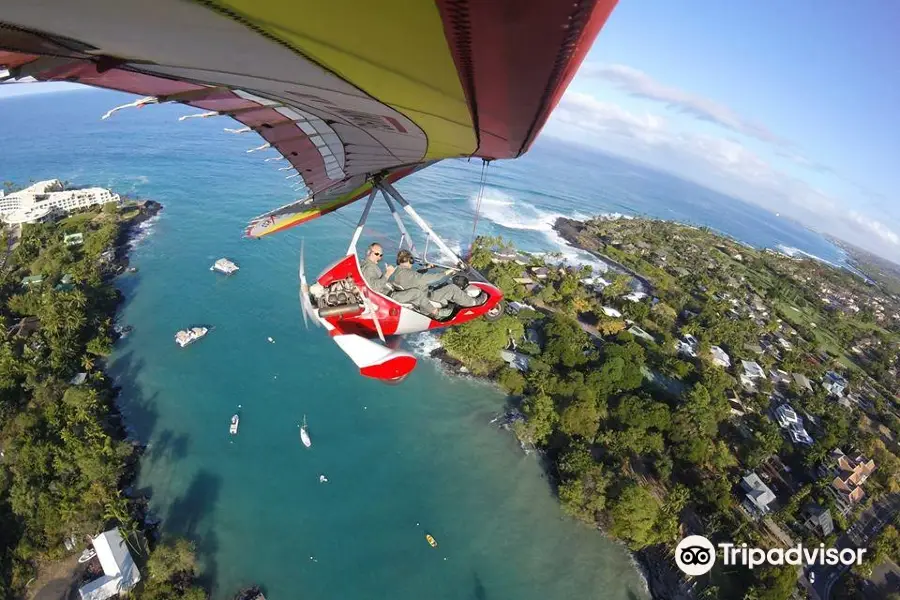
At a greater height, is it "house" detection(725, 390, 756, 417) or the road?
Result: "house" detection(725, 390, 756, 417)

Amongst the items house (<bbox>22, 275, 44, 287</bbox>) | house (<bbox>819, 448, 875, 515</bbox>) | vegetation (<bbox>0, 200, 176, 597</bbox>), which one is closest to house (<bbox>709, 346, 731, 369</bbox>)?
house (<bbox>819, 448, 875, 515</bbox>)

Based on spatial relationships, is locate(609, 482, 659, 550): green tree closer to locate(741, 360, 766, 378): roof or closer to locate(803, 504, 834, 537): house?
locate(803, 504, 834, 537): house

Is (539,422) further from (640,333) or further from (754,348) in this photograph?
(754,348)

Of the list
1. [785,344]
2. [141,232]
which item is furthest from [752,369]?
[141,232]

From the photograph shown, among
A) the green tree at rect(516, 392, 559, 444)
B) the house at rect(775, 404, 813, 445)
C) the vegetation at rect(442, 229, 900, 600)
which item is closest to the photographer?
the vegetation at rect(442, 229, 900, 600)

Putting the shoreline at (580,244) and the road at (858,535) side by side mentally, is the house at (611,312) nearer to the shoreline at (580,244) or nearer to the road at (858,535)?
the shoreline at (580,244)

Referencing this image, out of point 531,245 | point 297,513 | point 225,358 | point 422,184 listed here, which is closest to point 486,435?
point 297,513
